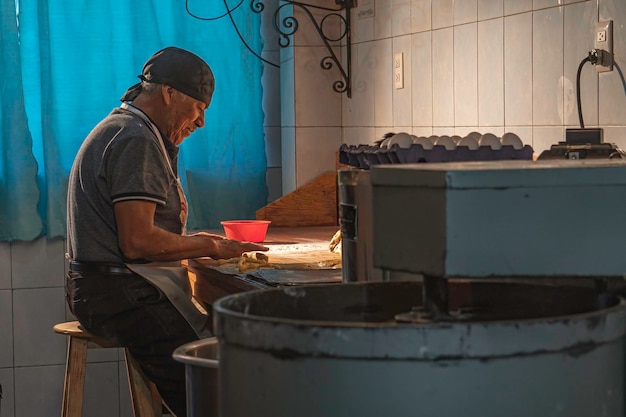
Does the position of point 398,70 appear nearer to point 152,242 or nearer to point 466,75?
point 466,75

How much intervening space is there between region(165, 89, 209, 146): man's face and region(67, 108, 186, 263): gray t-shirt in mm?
154

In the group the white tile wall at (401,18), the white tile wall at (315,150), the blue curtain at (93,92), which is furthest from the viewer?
the white tile wall at (315,150)

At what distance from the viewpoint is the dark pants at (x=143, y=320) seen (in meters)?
3.05

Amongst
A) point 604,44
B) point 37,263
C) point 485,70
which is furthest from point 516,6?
point 37,263

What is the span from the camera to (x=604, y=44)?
2.72m

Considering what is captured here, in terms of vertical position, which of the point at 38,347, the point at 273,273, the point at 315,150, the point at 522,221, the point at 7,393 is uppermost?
the point at 315,150

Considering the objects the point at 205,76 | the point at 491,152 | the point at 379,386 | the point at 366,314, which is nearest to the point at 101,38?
the point at 205,76

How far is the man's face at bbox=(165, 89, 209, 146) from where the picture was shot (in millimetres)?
3252

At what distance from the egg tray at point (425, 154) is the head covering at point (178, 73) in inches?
51.9

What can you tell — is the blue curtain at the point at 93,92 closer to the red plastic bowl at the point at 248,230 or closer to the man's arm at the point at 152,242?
the red plastic bowl at the point at 248,230

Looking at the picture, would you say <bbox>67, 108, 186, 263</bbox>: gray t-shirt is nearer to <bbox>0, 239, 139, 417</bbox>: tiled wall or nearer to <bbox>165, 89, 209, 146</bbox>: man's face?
<bbox>165, 89, 209, 146</bbox>: man's face

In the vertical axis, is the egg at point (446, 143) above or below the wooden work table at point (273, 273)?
above

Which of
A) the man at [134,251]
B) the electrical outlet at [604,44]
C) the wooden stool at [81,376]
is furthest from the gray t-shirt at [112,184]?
the electrical outlet at [604,44]

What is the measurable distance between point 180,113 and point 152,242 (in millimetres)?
489
